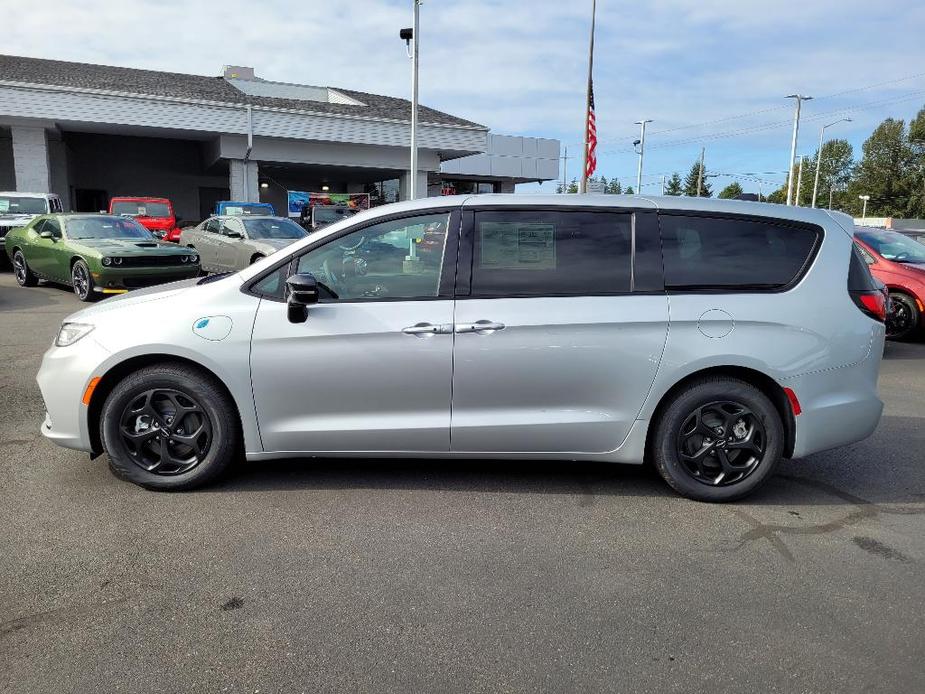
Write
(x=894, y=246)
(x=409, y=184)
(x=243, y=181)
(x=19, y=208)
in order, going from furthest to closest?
(x=409, y=184)
(x=243, y=181)
(x=19, y=208)
(x=894, y=246)

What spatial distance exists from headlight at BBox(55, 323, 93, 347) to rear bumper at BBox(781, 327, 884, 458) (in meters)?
4.00

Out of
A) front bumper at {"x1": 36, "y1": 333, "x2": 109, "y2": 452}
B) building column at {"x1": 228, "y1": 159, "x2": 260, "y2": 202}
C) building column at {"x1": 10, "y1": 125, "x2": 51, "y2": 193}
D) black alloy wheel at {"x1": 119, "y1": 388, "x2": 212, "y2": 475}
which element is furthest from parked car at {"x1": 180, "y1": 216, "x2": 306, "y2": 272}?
building column at {"x1": 228, "y1": 159, "x2": 260, "y2": 202}

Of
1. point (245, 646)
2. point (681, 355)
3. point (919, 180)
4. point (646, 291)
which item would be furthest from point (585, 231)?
point (919, 180)

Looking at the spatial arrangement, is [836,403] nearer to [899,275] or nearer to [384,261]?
[384,261]

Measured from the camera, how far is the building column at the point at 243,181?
1158 inches

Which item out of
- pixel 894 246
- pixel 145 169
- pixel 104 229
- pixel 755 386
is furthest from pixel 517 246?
pixel 145 169

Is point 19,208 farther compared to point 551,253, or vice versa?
point 19,208

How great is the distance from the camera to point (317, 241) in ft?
13.7

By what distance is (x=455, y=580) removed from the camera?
10.6ft

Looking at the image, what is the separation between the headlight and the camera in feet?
13.7

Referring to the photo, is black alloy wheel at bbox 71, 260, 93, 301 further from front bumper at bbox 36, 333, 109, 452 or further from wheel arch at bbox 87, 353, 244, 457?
wheel arch at bbox 87, 353, 244, 457

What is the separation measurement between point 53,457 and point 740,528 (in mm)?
4296

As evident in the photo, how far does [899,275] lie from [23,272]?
1571 centimetres

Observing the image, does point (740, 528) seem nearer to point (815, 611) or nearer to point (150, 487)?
point (815, 611)
